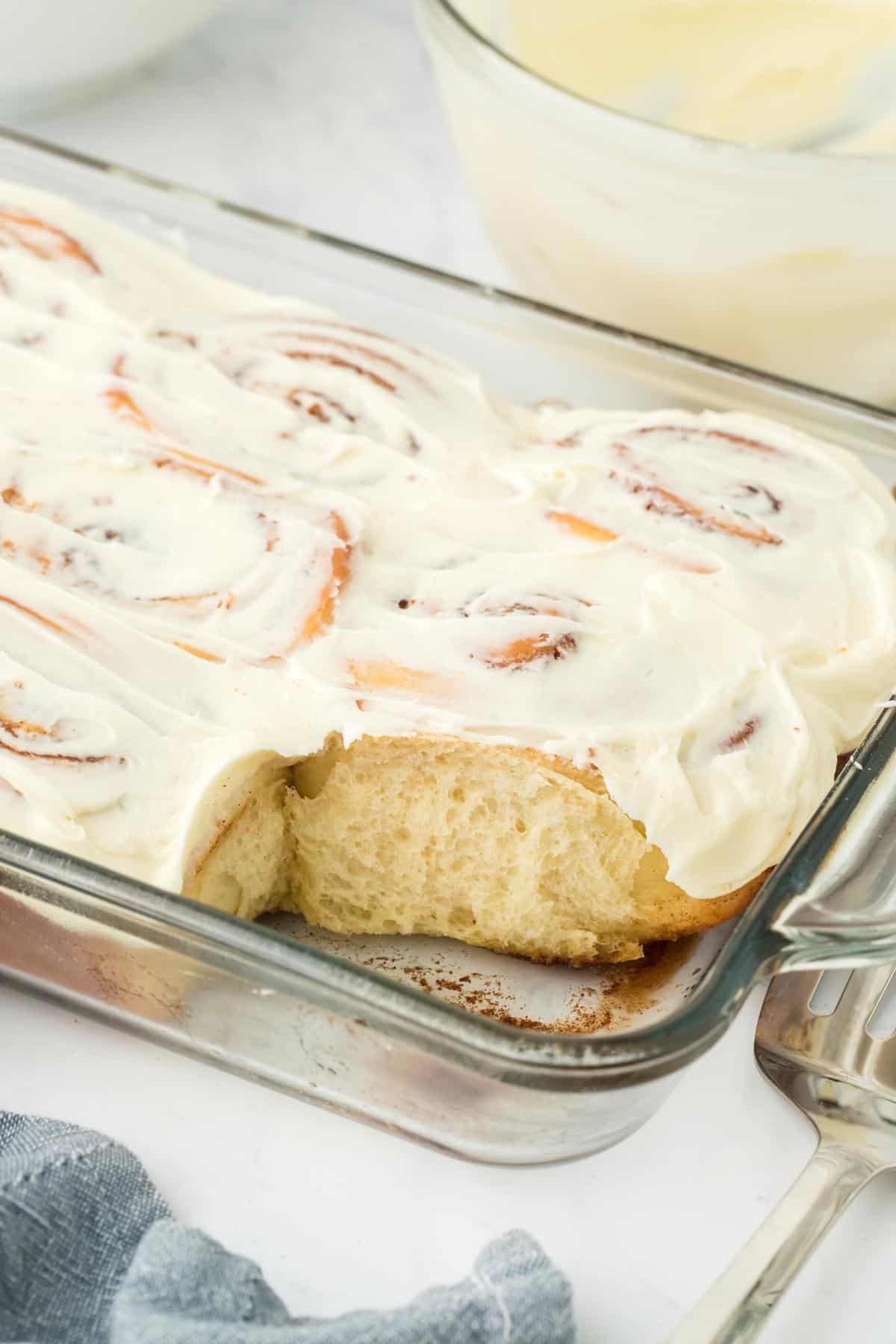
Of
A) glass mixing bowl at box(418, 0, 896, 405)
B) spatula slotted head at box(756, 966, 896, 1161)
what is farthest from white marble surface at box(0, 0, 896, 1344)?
glass mixing bowl at box(418, 0, 896, 405)

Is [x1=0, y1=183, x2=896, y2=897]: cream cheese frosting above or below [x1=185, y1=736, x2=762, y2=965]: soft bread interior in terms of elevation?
above

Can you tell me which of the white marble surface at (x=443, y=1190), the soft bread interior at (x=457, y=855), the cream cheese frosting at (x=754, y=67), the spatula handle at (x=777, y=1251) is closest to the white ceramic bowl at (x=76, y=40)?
the cream cheese frosting at (x=754, y=67)

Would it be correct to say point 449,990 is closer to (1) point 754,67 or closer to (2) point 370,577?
(2) point 370,577

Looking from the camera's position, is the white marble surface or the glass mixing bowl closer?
the white marble surface

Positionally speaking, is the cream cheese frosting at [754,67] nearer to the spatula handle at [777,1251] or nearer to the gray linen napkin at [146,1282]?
the spatula handle at [777,1251]

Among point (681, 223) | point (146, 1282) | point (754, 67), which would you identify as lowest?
point (146, 1282)

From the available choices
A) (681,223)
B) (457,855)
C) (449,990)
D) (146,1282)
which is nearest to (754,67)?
(681,223)

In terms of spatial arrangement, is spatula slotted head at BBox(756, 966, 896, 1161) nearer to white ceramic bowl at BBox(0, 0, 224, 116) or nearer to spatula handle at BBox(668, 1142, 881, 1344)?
spatula handle at BBox(668, 1142, 881, 1344)
